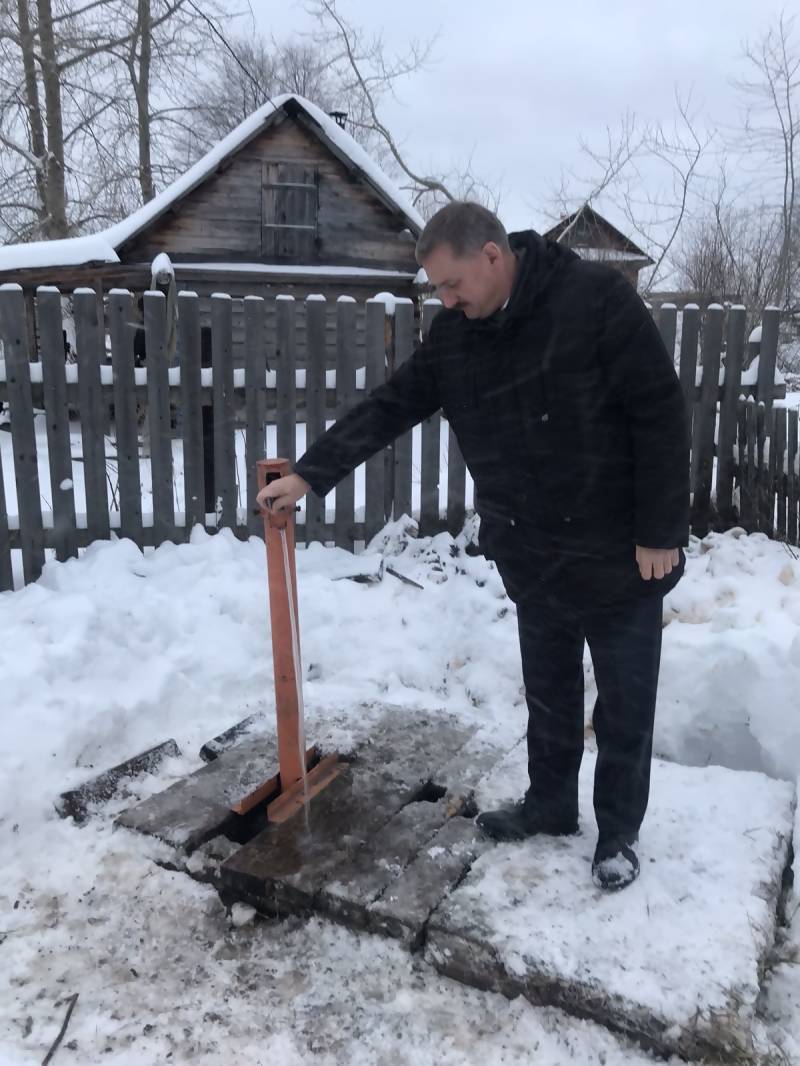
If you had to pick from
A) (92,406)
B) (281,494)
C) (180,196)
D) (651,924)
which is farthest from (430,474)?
(180,196)

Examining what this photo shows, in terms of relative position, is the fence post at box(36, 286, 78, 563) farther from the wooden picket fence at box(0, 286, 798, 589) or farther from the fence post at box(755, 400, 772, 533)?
the fence post at box(755, 400, 772, 533)

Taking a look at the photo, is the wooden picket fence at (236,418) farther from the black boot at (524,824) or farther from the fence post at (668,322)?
the black boot at (524,824)

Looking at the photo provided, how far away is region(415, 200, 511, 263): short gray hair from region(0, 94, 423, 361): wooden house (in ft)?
38.6

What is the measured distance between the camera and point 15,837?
2916 mm

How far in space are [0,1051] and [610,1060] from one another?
148cm

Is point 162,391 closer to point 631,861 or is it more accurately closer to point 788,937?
point 631,861

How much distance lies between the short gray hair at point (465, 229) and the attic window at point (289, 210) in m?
13.3

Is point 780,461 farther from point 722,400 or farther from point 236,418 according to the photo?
point 236,418

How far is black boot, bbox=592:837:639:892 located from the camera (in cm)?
242

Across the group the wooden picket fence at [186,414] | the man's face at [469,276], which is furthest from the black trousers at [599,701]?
the wooden picket fence at [186,414]

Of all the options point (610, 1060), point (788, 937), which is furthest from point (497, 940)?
point (788, 937)

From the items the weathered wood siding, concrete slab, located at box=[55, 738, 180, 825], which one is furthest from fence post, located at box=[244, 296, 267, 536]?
the weathered wood siding

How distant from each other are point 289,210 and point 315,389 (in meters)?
10.3

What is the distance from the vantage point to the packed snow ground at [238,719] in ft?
6.93
